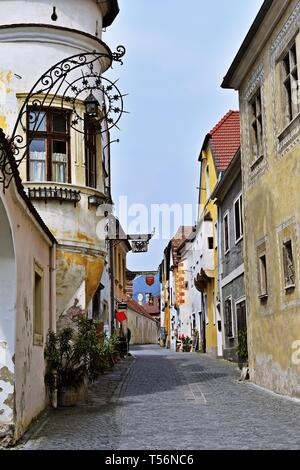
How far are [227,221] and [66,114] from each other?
12.7 meters

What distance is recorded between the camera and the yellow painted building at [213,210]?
31547mm

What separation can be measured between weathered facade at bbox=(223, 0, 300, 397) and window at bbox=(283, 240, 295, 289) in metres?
0.02

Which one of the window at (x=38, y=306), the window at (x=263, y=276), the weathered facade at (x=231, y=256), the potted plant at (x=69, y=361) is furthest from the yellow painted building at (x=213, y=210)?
the window at (x=38, y=306)

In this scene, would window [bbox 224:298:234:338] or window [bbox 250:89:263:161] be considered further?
window [bbox 224:298:234:338]

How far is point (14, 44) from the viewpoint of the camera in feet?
49.2

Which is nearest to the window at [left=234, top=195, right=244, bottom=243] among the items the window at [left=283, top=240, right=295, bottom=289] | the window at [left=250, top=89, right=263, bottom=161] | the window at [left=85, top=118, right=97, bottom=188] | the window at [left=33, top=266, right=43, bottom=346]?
the window at [left=250, top=89, right=263, bottom=161]

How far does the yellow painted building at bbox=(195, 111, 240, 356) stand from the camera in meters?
31.5

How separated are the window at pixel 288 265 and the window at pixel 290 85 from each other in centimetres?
257

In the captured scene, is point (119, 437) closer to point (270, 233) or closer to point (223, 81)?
point (270, 233)

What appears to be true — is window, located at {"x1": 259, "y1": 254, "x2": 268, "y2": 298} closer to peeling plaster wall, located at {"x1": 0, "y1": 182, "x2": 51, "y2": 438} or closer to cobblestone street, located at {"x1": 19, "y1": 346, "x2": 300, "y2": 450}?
cobblestone street, located at {"x1": 19, "y1": 346, "x2": 300, "y2": 450}

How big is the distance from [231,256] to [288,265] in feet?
37.8

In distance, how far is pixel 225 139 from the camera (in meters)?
32.5

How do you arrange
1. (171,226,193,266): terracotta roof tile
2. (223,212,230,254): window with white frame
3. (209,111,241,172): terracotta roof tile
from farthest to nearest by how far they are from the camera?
(171,226,193,266): terracotta roof tile < (209,111,241,172): terracotta roof tile < (223,212,230,254): window with white frame

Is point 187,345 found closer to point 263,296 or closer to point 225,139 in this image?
point 225,139
